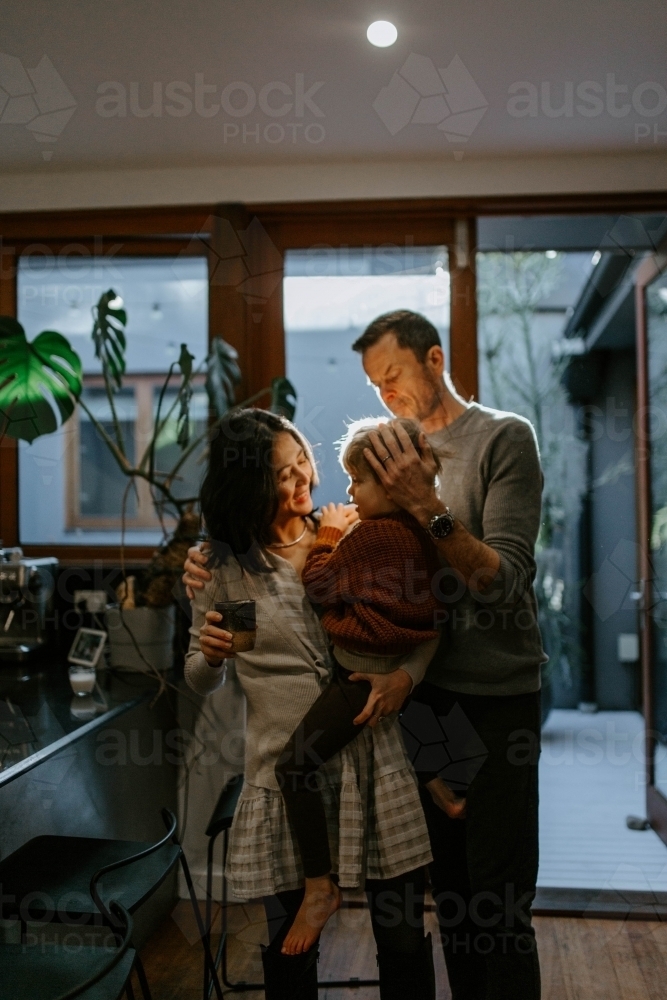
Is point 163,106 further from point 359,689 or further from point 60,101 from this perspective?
point 359,689

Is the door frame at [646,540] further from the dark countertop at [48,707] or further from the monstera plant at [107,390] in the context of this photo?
the dark countertop at [48,707]

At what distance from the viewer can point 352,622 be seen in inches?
61.0

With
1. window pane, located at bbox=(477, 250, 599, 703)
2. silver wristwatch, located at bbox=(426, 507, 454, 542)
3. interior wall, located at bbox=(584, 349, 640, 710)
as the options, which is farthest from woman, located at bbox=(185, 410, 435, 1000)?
interior wall, located at bbox=(584, 349, 640, 710)

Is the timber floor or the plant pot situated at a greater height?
the plant pot

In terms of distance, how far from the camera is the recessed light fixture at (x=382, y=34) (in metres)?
2.04

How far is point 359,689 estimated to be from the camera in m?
1.55

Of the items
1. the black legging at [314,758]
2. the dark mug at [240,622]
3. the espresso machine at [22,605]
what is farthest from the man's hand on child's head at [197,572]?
the espresso machine at [22,605]

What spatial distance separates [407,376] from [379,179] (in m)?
1.27

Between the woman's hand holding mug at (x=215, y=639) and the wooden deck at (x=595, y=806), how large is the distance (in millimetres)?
1886

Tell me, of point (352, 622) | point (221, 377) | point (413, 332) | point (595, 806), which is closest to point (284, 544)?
point (352, 622)

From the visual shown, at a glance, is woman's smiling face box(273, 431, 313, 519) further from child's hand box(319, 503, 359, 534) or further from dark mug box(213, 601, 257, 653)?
dark mug box(213, 601, 257, 653)

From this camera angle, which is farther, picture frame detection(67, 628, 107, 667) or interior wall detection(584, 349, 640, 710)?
interior wall detection(584, 349, 640, 710)

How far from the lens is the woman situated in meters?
1.53

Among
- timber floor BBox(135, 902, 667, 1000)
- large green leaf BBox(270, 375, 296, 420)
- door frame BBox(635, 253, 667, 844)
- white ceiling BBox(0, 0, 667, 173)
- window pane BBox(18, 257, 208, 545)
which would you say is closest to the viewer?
white ceiling BBox(0, 0, 667, 173)
